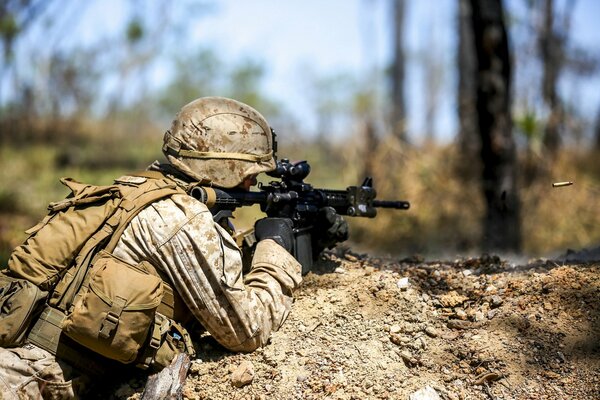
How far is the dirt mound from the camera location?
3546 millimetres

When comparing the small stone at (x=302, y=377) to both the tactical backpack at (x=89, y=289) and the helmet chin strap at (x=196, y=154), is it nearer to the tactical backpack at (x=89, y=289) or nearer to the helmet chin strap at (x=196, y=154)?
the tactical backpack at (x=89, y=289)

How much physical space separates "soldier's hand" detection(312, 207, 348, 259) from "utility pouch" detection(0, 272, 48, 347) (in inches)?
72.1

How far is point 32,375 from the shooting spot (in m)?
3.22

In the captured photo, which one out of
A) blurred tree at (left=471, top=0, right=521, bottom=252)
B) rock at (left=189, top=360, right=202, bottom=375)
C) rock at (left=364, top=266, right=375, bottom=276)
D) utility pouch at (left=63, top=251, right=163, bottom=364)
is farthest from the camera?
blurred tree at (left=471, top=0, right=521, bottom=252)

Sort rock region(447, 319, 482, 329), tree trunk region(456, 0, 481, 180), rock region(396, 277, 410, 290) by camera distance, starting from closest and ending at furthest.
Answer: rock region(447, 319, 482, 329), rock region(396, 277, 410, 290), tree trunk region(456, 0, 481, 180)

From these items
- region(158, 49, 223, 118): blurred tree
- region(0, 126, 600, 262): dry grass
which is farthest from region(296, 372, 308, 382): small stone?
region(158, 49, 223, 118): blurred tree

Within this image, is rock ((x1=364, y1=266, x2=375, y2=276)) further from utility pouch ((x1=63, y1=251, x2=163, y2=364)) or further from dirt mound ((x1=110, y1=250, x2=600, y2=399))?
utility pouch ((x1=63, y1=251, x2=163, y2=364))

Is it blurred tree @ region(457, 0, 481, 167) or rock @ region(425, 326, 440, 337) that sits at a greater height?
blurred tree @ region(457, 0, 481, 167)

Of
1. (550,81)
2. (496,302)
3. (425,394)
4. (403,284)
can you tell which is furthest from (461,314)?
(550,81)

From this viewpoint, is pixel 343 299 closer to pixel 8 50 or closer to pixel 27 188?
pixel 27 188

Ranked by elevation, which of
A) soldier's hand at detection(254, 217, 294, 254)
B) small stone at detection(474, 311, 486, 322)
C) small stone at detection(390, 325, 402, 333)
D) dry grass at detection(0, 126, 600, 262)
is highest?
soldier's hand at detection(254, 217, 294, 254)

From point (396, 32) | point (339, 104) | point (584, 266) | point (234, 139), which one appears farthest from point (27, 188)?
point (339, 104)

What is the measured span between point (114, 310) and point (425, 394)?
1.63 metres

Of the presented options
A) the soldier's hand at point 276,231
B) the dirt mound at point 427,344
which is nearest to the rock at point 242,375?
the dirt mound at point 427,344
